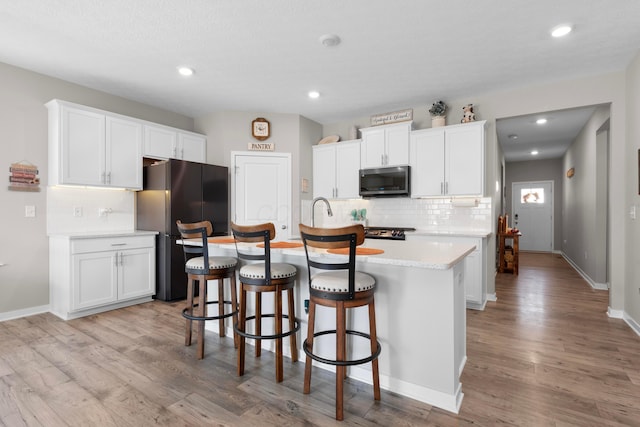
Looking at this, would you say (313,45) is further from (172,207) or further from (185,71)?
(172,207)

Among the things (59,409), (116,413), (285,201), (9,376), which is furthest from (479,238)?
(9,376)

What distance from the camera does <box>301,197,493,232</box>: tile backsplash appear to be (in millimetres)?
4205

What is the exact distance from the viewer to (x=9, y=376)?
7.14ft

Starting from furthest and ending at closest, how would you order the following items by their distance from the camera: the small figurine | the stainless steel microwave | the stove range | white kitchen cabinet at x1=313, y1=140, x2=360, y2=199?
white kitchen cabinet at x1=313, y1=140, x2=360, y2=199 → the stainless steel microwave → the stove range → the small figurine

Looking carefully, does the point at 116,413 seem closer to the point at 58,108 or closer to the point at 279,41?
the point at 279,41

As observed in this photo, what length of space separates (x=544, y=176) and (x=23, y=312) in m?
11.0

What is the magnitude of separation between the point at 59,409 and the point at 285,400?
1295 mm

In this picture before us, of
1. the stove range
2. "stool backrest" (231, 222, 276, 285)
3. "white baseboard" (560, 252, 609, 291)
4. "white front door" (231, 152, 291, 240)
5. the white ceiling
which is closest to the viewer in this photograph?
"stool backrest" (231, 222, 276, 285)

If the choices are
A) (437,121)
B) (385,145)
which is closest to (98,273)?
(385,145)

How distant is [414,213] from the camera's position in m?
4.68

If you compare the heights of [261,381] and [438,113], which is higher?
[438,113]

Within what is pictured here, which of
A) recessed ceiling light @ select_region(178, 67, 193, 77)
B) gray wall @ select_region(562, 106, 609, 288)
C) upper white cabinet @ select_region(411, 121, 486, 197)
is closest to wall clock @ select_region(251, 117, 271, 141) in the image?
recessed ceiling light @ select_region(178, 67, 193, 77)

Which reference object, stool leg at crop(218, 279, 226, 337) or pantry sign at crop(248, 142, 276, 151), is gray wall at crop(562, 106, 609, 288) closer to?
pantry sign at crop(248, 142, 276, 151)

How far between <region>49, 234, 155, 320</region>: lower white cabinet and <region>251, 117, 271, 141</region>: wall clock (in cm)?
206
